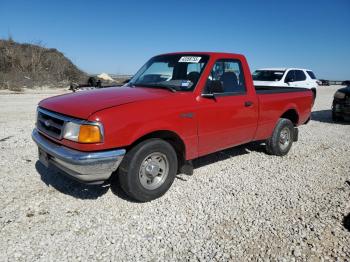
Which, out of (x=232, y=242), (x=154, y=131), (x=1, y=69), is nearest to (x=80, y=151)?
(x=154, y=131)

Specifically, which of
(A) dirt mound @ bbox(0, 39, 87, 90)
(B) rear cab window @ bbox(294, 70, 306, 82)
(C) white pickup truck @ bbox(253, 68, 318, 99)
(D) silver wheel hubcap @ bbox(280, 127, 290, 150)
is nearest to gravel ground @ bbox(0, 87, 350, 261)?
(D) silver wheel hubcap @ bbox(280, 127, 290, 150)

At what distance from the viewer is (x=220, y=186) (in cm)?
472

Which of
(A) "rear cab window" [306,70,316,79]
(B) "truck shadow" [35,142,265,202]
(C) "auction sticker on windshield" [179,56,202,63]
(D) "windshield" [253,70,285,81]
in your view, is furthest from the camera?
(A) "rear cab window" [306,70,316,79]

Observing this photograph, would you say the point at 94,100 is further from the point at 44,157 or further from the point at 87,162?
the point at 44,157

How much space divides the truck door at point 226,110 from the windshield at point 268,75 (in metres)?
8.69

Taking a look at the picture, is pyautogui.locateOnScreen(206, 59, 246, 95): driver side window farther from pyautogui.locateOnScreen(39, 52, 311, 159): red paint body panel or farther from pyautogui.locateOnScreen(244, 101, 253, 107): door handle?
pyautogui.locateOnScreen(244, 101, 253, 107): door handle

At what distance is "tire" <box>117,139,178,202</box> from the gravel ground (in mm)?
194

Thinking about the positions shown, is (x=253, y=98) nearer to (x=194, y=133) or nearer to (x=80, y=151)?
(x=194, y=133)

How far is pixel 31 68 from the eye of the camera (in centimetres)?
2970

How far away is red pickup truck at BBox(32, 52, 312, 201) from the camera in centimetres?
352

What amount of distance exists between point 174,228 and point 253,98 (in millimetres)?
2820

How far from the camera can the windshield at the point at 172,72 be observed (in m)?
4.56

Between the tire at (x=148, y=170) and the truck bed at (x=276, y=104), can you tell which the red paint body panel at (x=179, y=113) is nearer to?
the truck bed at (x=276, y=104)

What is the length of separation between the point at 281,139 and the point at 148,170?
347 centimetres
